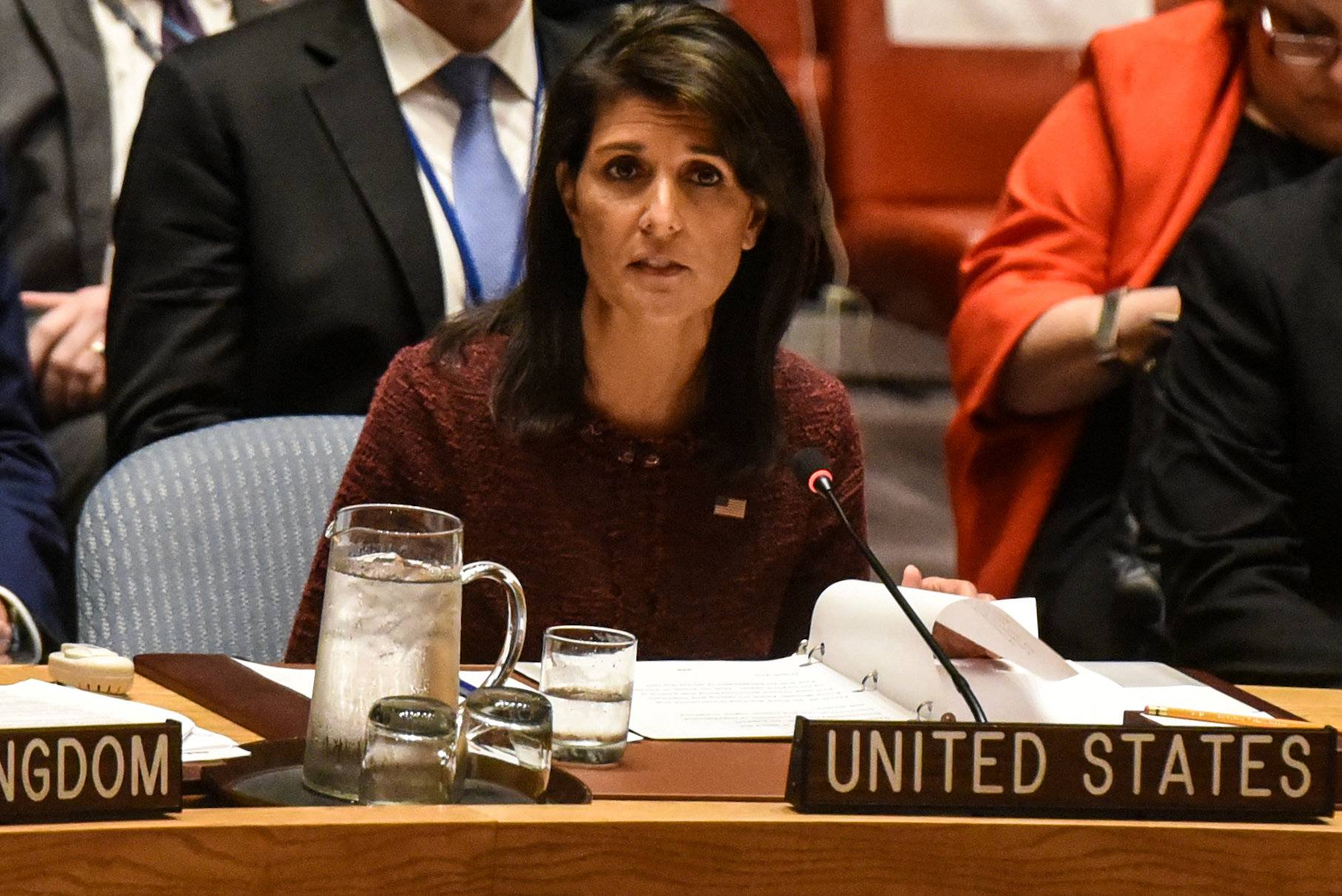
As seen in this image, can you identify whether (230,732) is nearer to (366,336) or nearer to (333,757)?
(333,757)

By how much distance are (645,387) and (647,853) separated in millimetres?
893

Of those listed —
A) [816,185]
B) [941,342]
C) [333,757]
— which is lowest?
[941,342]

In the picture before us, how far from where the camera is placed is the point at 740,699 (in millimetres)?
1411

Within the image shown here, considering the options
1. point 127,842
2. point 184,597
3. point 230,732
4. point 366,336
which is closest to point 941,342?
point 366,336

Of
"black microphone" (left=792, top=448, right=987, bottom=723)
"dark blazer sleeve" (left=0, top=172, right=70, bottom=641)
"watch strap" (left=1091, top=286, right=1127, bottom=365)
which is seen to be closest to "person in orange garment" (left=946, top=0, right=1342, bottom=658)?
"watch strap" (left=1091, top=286, right=1127, bottom=365)

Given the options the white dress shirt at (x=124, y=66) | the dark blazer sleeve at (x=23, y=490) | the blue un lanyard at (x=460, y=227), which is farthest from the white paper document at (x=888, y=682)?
the white dress shirt at (x=124, y=66)

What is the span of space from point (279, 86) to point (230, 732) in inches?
51.8

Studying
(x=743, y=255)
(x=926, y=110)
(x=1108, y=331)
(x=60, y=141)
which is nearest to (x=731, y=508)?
(x=743, y=255)

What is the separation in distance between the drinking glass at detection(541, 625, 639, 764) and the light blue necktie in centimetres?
116

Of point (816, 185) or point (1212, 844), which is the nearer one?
point (1212, 844)

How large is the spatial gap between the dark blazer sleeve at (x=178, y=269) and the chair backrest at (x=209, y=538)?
0.52 m

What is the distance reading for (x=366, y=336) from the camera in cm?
236

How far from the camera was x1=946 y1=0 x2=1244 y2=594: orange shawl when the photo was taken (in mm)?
2455

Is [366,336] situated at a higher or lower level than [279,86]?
lower
